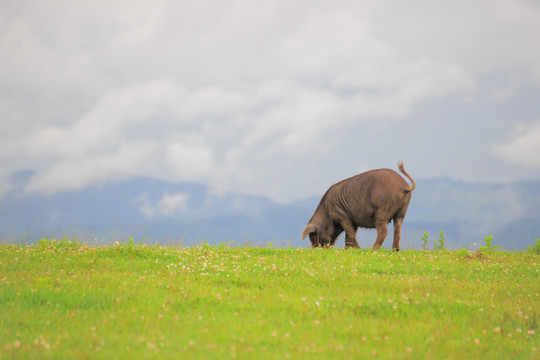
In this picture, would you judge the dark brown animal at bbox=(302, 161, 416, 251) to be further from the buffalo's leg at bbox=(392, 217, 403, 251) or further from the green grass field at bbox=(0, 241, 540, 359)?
the green grass field at bbox=(0, 241, 540, 359)

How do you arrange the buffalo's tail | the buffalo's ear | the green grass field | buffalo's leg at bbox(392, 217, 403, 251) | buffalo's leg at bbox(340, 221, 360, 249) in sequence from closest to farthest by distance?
1. the green grass field
2. the buffalo's tail
3. buffalo's leg at bbox(392, 217, 403, 251)
4. buffalo's leg at bbox(340, 221, 360, 249)
5. the buffalo's ear

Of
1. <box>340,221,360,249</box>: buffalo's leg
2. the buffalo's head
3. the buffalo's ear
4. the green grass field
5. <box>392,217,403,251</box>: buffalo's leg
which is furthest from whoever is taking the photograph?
the buffalo's head

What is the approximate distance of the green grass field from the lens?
21.5 ft

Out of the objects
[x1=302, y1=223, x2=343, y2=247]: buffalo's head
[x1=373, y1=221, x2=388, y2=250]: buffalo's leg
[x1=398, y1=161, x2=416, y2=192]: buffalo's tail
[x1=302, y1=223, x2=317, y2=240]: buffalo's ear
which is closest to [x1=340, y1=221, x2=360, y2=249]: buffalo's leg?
[x1=302, y1=223, x2=343, y2=247]: buffalo's head

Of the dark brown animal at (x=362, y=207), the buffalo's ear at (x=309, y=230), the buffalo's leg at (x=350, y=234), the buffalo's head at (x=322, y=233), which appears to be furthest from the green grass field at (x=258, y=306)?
the buffalo's head at (x=322, y=233)

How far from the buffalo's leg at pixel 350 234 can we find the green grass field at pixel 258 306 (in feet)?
15.8

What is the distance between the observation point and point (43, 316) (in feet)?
25.9

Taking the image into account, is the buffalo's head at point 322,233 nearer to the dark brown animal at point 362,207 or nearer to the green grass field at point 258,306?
the dark brown animal at point 362,207

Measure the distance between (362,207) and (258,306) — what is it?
985cm

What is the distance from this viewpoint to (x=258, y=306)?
8.40 meters

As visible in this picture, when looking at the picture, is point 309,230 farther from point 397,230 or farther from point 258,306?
point 258,306

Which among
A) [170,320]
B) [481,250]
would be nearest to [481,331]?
[170,320]

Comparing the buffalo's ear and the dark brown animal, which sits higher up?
the dark brown animal

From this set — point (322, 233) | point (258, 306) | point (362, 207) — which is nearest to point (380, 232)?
point (362, 207)
